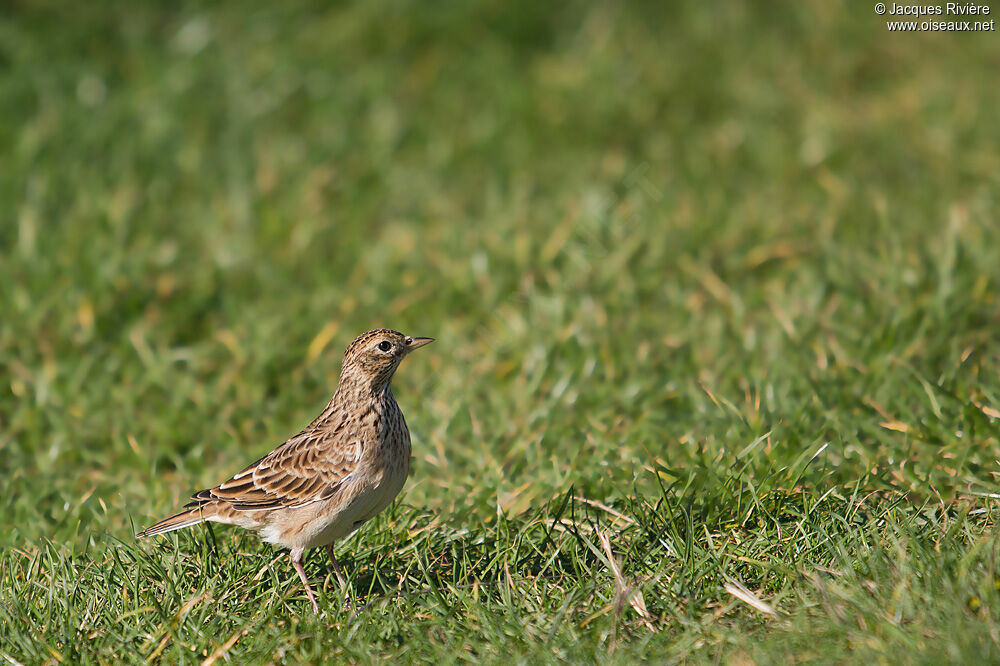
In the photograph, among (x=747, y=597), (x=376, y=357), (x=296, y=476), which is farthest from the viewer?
(x=376, y=357)

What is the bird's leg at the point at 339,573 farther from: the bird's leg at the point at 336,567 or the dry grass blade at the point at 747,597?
the dry grass blade at the point at 747,597

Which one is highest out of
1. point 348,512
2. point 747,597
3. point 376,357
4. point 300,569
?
point 376,357

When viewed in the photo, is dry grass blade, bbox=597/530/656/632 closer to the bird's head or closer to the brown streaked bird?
the brown streaked bird

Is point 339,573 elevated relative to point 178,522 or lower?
lower

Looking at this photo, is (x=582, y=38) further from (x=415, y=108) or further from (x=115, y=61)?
(x=115, y=61)

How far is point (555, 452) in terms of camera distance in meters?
6.14

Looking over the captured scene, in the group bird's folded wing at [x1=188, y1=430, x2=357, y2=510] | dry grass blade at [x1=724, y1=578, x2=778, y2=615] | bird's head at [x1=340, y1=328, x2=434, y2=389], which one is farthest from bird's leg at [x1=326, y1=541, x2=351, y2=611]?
dry grass blade at [x1=724, y1=578, x2=778, y2=615]

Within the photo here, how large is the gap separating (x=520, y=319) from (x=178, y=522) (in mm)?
3095

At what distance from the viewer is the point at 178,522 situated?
4.96 meters

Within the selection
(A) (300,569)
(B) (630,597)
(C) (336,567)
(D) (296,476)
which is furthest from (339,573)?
(B) (630,597)

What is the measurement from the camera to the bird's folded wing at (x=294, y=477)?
16.1 ft

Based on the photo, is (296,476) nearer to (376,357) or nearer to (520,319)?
(376,357)

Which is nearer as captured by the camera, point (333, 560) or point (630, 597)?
point (630, 597)

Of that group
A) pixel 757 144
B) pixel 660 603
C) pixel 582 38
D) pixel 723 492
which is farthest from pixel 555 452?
pixel 582 38
